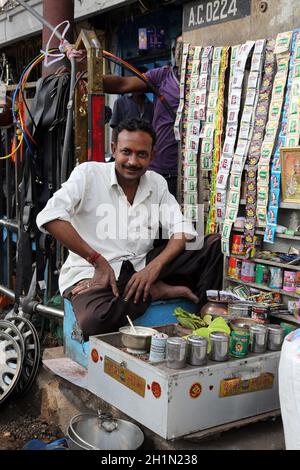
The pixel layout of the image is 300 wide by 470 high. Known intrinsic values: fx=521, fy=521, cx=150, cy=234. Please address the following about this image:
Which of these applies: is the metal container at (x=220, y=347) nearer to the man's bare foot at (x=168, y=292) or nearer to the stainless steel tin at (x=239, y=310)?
the stainless steel tin at (x=239, y=310)

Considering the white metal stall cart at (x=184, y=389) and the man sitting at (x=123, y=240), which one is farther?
the man sitting at (x=123, y=240)

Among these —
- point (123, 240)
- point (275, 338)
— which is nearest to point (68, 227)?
point (123, 240)

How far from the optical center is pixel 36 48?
8141mm

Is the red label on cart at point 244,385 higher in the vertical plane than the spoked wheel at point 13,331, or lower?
higher

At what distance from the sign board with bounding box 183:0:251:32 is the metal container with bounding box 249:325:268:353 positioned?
→ 241 cm

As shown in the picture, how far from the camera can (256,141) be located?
146 inches

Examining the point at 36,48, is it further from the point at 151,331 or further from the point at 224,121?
the point at 151,331

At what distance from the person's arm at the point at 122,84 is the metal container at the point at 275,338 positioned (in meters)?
2.34

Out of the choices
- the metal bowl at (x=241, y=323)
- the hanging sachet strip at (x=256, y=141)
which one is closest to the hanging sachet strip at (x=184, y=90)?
the hanging sachet strip at (x=256, y=141)

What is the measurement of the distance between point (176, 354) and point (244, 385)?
375mm

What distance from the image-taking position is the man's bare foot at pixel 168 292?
10.7 feet

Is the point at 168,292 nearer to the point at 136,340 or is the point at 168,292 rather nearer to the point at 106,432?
the point at 136,340

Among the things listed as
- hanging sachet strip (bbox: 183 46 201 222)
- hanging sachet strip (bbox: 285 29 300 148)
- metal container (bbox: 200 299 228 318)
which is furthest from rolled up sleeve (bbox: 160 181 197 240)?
hanging sachet strip (bbox: 285 29 300 148)
